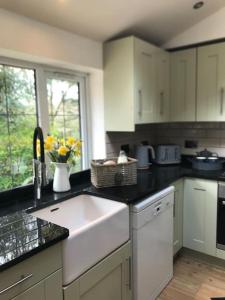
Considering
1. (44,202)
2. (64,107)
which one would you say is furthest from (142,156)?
(44,202)

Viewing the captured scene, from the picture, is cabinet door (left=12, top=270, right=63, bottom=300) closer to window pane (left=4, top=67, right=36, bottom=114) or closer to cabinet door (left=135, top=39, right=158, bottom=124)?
window pane (left=4, top=67, right=36, bottom=114)

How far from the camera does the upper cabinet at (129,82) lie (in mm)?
2195

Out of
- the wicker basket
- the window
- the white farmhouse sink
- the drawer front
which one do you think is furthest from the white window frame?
the drawer front

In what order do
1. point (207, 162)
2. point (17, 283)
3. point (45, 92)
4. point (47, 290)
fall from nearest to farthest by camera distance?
point (17, 283) → point (47, 290) → point (45, 92) → point (207, 162)

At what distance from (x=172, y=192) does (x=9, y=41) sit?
1591 millimetres

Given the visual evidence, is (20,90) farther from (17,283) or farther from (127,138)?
(17,283)

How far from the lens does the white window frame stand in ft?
6.32

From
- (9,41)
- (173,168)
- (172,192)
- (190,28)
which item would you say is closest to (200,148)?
(173,168)

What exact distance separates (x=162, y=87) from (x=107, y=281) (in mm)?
1866

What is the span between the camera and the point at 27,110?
1947mm

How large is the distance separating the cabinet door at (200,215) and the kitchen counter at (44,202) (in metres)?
0.10

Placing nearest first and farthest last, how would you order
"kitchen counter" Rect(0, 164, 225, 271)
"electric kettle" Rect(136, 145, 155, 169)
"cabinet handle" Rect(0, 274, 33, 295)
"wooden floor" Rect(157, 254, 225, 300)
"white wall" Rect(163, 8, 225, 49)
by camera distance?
1. "cabinet handle" Rect(0, 274, 33, 295)
2. "kitchen counter" Rect(0, 164, 225, 271)
3. "wooden floor" Rect(157, 254, 225, 300)
4. "white wall" Rect(163, 8, 225, 49)
5. "electric kettle" Rect(136, 145, 155, 169)

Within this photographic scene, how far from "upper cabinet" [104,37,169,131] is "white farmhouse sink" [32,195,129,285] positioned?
0.77m

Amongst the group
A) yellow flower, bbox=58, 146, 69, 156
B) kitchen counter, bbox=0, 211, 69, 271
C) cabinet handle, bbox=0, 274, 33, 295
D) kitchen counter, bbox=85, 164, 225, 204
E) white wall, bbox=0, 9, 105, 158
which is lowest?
cabinet handle, bbox=0, 274, 33, 295
